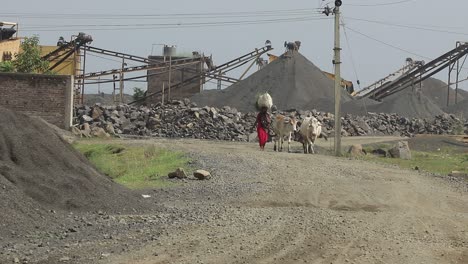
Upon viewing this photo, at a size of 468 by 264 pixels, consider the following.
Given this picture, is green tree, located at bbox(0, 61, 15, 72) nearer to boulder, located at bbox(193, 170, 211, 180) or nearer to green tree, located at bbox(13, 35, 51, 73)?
green tree, located at bbox(13, 35, 51, 73)

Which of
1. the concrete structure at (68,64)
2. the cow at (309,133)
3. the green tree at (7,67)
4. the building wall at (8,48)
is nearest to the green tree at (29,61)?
the green tree at (7,67)

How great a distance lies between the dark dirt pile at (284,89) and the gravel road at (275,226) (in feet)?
121

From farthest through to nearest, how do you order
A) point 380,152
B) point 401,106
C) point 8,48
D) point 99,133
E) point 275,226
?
point 401,106
point 8,48
point 99,133
point 380,152
point 275,226

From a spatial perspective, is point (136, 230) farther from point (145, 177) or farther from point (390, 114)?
point (390, 114)

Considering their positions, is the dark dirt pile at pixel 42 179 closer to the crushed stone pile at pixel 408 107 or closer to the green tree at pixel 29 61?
the green tree at pixel 29 61

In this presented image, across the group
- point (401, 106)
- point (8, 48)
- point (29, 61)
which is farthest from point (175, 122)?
point (401, 106)

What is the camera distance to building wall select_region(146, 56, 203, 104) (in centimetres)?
6091

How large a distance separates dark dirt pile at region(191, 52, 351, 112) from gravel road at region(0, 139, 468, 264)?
36752mm

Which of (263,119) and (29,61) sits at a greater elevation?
(29,61)

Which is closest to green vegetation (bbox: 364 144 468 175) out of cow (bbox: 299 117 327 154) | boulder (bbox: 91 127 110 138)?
cow (bbox: 299 117 327 154)

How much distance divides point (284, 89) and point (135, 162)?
35025mm

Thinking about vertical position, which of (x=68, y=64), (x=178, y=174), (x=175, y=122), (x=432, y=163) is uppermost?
(x=68, y=64)

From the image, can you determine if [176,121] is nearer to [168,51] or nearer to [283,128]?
[283,128]

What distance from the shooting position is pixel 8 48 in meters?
51.5
